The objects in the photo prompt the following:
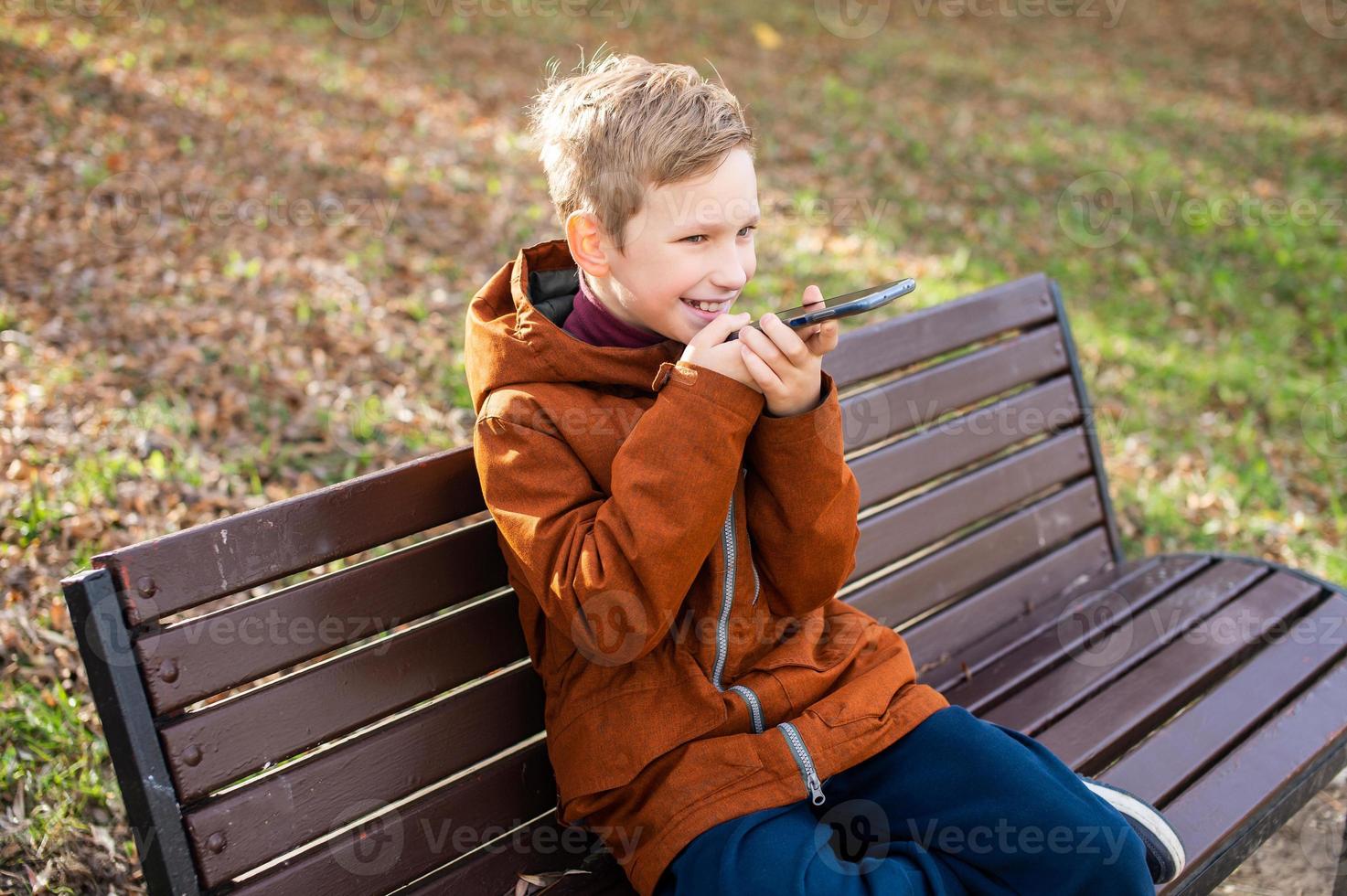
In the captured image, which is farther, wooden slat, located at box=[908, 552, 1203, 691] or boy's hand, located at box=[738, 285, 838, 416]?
wooden slat, located at box=[908, 552, 1203, 691]

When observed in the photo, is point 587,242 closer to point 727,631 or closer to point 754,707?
point 727,631

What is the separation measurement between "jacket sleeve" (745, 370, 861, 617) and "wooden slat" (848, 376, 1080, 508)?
837 millimetres

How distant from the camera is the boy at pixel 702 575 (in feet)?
6.44

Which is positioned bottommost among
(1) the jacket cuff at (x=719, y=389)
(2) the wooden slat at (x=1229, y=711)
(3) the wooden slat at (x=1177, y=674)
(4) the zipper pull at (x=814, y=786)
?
(2) the wooden slat at (x=1229, y=711)

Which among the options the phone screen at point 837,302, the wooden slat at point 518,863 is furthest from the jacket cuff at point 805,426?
the wooden slat at point 518,863

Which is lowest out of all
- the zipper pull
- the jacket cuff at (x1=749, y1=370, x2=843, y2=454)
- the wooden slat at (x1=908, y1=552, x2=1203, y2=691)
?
the wooden slat at (x1=908, y1=552, x2=1203, y2=691)

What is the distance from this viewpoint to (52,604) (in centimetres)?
337

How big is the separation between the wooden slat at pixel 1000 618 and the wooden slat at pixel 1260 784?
585mm

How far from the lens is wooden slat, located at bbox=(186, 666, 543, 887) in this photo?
2.02m

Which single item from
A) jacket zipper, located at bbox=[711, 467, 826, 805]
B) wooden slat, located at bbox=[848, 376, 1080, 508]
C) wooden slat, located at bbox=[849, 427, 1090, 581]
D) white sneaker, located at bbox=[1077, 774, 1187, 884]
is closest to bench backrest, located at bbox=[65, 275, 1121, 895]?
wooden slat, located at bbox=[849, 427, 1090, 581]

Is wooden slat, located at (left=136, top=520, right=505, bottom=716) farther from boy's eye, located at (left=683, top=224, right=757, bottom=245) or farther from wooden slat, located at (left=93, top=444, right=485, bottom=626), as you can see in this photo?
boy's eye, located at (left=683, top=224, right=757, bottom=245)

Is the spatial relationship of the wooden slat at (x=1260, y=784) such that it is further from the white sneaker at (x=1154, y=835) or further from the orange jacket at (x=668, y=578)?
the orange jacket at (x=668, y=578)

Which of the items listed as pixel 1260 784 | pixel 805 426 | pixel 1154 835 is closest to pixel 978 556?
pixel 1260 784

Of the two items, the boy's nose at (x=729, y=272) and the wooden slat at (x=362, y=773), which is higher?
the boy's nose at (x=729, y=272)
